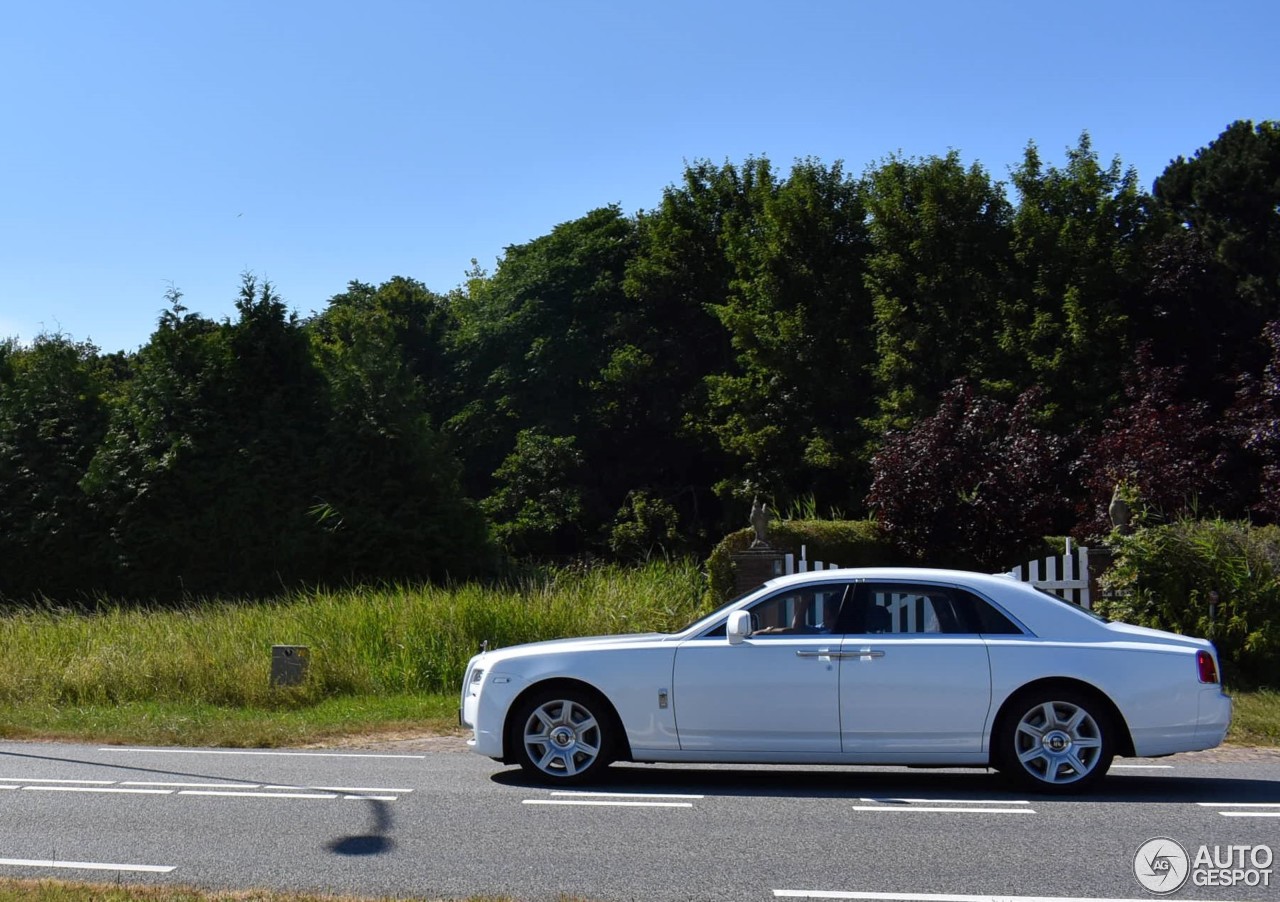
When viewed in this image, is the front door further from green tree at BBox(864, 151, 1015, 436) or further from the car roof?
green tree at BBox(864, 151, 1015, 436)

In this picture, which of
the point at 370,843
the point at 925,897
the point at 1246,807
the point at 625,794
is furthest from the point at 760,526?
the point at 925,897

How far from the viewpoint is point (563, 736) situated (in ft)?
32.0

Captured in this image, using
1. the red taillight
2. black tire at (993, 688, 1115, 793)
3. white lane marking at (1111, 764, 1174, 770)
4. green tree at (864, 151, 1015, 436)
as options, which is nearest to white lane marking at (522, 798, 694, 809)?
black tire at (993, 688, 1115, 793)

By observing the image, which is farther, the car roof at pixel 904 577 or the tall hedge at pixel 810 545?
the tall hedge at pixel 810 545

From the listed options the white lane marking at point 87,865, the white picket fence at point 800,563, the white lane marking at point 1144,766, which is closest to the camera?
the white lane marking at point 87,865

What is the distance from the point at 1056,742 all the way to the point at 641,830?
307 cm

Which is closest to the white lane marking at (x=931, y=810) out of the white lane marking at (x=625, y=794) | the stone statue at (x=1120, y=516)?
the white lane marking at (x=625, y=794)

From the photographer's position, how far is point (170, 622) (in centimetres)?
2077

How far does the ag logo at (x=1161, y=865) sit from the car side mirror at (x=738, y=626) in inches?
116

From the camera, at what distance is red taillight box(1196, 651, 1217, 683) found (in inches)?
364

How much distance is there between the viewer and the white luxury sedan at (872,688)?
9.19m

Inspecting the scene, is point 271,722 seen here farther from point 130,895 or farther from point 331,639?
point 130,895

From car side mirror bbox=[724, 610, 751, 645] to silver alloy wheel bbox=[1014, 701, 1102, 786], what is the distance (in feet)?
6.43

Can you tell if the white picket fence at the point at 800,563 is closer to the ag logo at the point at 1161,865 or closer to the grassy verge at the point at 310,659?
the grassy verge at the point at 310,659
